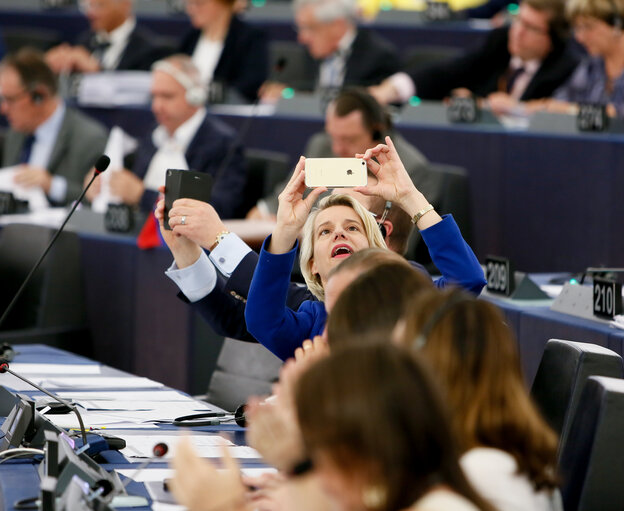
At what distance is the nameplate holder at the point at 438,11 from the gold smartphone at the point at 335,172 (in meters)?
4.96

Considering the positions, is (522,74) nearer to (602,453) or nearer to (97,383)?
(97,383)

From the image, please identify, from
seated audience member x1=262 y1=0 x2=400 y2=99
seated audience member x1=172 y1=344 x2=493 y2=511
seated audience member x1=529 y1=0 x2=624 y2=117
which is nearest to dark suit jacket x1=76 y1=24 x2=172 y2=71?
seated audience member x1=262 y1=0 x2=400 y2=99

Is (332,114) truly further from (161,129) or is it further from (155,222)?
(161,129)

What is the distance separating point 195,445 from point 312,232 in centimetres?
55

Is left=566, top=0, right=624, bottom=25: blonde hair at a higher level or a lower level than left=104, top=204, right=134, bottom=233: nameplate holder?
higher

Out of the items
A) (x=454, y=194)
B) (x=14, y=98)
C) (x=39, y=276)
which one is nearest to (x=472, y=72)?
(x=454, y=194)

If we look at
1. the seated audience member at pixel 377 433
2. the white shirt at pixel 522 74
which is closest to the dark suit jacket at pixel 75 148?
the white shirt at pixel 522 74

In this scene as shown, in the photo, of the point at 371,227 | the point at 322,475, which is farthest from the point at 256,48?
the point at 322,475

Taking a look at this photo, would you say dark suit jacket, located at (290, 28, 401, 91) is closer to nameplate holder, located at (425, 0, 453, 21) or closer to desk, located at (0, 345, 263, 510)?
nameplate holder, located at (425, 0, 453, 21)

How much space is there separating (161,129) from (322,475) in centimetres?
441

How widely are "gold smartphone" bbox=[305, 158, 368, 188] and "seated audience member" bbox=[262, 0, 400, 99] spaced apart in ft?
12.8

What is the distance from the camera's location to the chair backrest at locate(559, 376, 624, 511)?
6.82ft

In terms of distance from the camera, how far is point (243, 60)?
22.7 ft

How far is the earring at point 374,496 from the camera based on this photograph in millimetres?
1329
